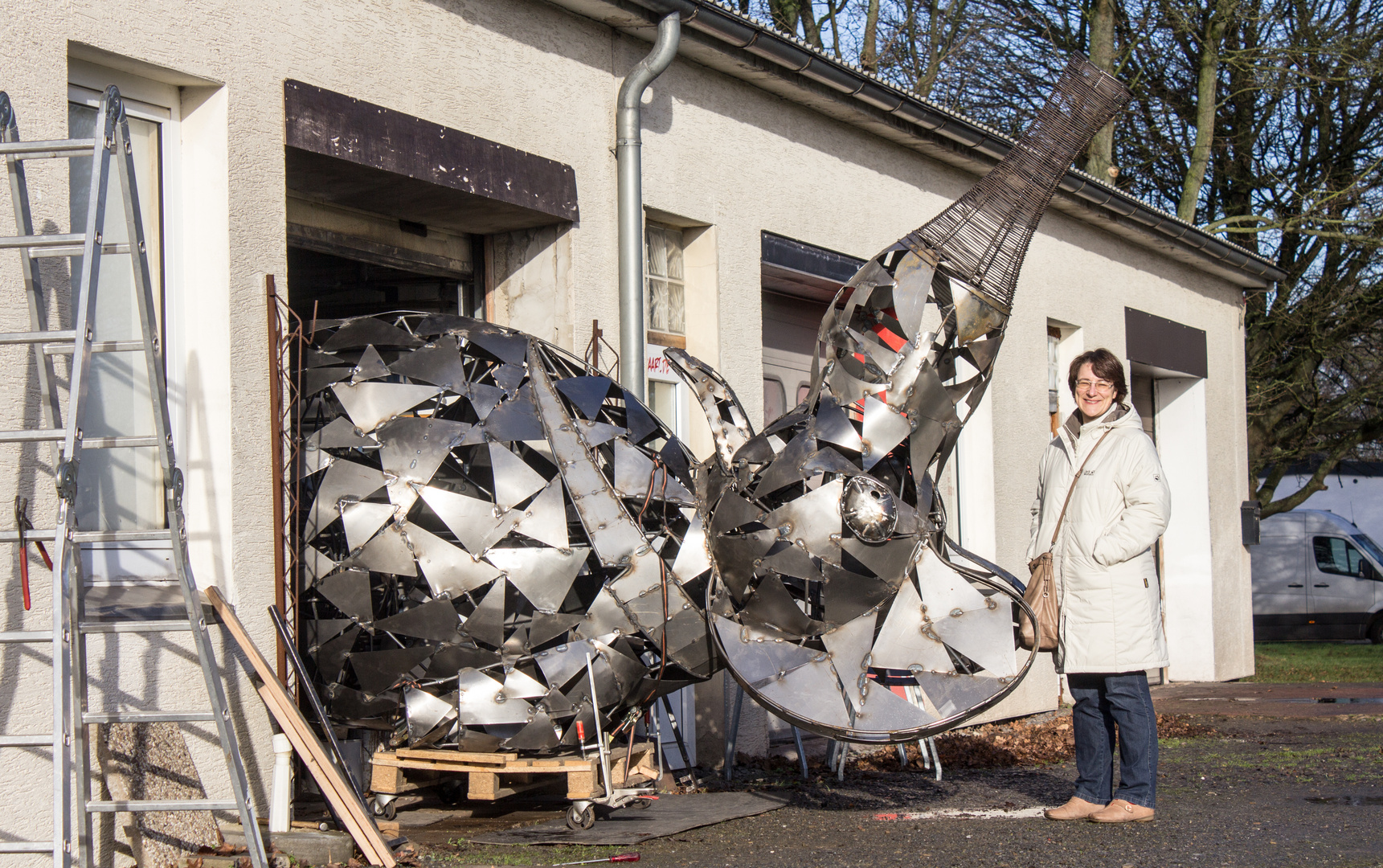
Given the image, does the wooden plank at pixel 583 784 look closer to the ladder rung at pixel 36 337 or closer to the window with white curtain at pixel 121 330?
the window with white curtain at pixel 121 330

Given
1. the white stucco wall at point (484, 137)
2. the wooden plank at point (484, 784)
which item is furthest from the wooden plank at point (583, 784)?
the white stucco wall at point (484, 137)

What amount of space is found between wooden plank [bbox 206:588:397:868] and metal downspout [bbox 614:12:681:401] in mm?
2837

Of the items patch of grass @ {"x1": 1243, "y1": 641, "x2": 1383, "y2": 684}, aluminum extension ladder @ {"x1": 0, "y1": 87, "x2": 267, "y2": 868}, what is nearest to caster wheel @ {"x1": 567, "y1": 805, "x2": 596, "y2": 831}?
aluminum extension ladder @ {"x1": 0, "y1": 87, "x2": 267, "y2": 868}

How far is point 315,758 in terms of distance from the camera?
189 inches

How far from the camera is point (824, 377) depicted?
508cm

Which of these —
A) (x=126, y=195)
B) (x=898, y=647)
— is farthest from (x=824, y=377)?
(x=126, y=195)

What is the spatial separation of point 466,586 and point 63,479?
4.60 ft

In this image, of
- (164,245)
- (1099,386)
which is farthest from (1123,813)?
(164,245)

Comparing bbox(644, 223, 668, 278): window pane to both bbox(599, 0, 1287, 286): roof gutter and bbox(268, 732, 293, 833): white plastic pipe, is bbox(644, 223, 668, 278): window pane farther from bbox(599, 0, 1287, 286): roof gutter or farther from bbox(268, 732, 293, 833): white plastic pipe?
bbox(268, 732, 293, 833): white plastic pipe

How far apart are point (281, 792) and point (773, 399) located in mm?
5380

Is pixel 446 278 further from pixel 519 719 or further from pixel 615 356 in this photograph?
pixel 519 719

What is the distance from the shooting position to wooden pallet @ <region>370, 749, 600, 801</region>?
526cm

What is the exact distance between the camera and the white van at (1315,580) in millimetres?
21516

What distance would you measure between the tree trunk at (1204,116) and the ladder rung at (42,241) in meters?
15.6
